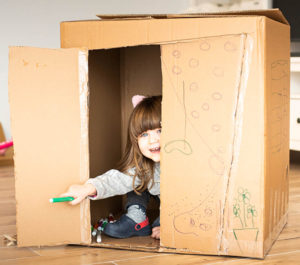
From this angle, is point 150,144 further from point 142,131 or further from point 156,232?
point 156,232

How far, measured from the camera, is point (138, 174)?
1.34 m

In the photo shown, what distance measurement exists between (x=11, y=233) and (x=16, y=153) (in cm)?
28

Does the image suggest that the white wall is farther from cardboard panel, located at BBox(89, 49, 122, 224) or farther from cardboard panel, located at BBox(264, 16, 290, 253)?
cardboard panel, located at BBox(264, 16, 290, 253)

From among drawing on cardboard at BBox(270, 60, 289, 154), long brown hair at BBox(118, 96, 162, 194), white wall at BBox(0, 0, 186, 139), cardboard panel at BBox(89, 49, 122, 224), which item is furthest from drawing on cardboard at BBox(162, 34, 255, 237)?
white wall at BBox(0, 0, 186, 139)

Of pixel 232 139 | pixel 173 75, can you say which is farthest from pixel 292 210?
pixel 173 75

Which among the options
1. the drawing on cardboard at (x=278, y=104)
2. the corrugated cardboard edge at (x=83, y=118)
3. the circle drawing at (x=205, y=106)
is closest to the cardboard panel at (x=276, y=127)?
the drawing on cardboard at (x=278, y=104)

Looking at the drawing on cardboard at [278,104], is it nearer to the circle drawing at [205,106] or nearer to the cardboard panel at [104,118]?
the circle drawing at [205,106]

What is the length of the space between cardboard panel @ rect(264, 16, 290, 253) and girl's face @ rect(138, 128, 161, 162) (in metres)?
0.31

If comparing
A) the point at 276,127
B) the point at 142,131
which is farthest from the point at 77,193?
the point at 276,127

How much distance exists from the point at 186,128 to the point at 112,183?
11.8 inches

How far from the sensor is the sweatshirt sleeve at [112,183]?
1225 mm

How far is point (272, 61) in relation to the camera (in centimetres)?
112

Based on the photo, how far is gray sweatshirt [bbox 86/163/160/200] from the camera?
1.22 meters

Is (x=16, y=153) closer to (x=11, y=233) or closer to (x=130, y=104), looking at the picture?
(x=11, y=233)
